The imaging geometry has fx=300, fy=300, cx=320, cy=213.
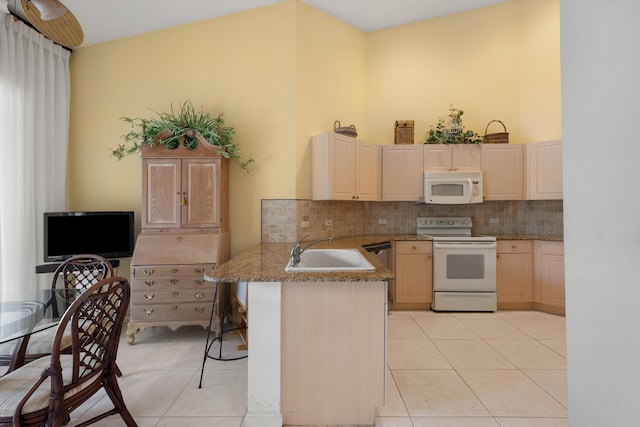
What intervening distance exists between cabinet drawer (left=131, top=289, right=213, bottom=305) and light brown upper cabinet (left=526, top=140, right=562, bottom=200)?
13.5ft

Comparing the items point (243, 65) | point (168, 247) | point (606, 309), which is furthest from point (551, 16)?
point (168, 247)

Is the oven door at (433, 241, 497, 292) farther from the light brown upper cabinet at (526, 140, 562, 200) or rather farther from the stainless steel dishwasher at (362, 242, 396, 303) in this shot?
the light brown upper cabinet at (526, 140, 562, 200)

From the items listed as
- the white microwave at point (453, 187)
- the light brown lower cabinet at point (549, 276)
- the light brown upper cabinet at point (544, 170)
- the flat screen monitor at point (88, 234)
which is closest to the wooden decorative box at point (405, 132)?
the white microwave at point (453, 187)

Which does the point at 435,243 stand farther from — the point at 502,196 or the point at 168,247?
the point at 168,247

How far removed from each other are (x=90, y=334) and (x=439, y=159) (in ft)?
13.1

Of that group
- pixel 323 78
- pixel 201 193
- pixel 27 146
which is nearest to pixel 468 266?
pixel 323 78

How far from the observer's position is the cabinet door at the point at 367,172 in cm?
378

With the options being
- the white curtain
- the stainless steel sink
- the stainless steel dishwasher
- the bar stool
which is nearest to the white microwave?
the stainless steel dishwasher

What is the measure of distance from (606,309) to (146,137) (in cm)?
350

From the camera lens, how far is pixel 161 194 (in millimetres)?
3006

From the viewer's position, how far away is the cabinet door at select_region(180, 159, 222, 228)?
9.92 ft

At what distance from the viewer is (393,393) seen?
211 cm

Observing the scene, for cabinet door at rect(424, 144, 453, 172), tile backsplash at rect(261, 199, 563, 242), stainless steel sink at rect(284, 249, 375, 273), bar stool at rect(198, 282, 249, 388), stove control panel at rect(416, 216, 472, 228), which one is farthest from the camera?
stove control panel at rect(416, 216, 472, 228)

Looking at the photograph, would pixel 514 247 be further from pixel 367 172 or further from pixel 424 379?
pixel 424 379
